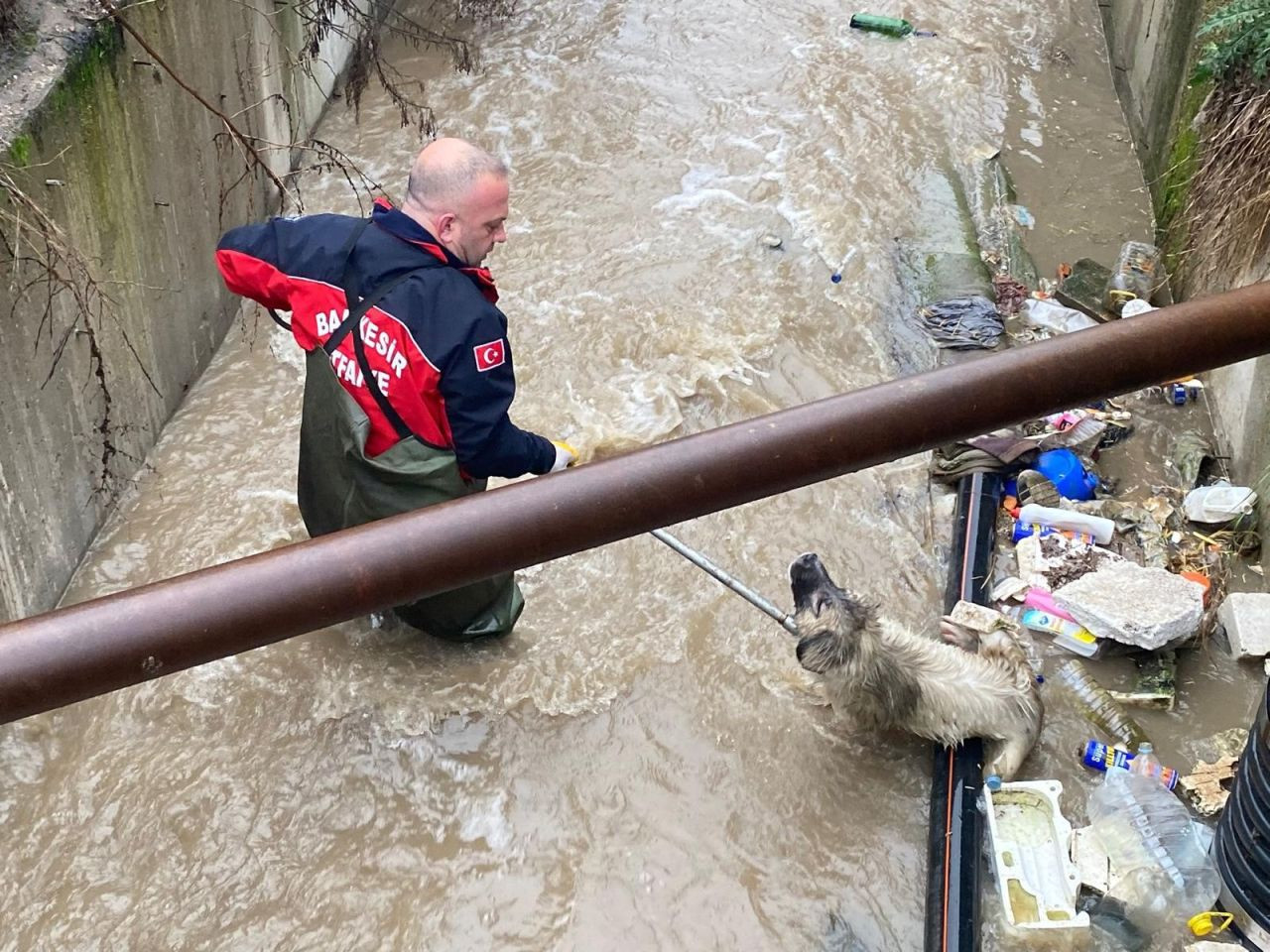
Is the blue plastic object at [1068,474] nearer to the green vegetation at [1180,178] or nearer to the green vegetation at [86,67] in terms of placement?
the green vegetation at [1180,178]

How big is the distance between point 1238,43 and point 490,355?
4136 millimetres

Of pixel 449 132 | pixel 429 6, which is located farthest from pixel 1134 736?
pixel 429 6

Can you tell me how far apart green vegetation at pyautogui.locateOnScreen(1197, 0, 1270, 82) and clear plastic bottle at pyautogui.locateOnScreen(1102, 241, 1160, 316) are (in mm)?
983

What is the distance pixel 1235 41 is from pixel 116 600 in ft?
18.8

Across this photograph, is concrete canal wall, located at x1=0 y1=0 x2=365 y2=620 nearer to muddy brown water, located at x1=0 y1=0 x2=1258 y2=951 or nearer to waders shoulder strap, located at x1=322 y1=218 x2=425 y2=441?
muddy brown water, located at x1=0 y1=0 x2=1258 y2=951

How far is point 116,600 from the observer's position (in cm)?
139

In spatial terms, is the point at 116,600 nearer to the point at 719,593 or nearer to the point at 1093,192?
the point at 719,593

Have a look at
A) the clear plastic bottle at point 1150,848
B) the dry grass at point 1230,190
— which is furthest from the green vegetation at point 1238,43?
the clear plastic bottle at point 1150,848

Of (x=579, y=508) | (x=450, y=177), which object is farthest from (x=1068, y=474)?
(x=579, y=508)

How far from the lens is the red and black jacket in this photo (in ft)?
11.2

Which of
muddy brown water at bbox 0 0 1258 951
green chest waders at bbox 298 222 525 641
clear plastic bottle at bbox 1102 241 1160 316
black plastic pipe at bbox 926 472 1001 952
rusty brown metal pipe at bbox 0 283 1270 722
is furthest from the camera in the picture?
clear plastic bottle at bbox 1102 241 1160 316

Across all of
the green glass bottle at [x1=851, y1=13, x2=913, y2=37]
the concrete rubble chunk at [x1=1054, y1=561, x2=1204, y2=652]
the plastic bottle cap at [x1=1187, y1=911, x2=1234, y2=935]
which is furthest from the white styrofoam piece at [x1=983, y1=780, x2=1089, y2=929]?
the green glass bottle at [x1=851, y1=13, x2=913, y2=37]

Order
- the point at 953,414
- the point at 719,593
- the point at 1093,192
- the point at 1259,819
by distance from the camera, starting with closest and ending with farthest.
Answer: the point at 953,414 → the point at 1259,819 → the point at 719,593 → the point at 1093,192

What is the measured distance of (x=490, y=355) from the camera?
3424 mm
